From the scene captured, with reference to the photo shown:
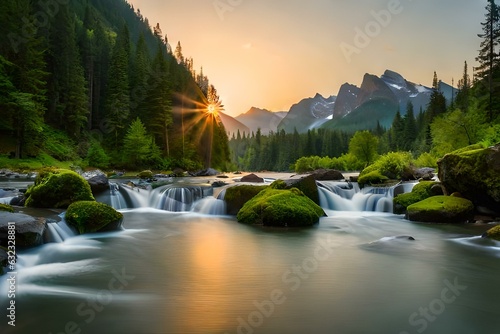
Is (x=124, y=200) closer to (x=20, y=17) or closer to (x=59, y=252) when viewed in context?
(x=59, y=252)

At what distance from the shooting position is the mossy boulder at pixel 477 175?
14.7m

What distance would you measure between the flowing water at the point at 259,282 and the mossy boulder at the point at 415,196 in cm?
443

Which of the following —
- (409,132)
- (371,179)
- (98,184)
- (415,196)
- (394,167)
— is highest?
(409,132)

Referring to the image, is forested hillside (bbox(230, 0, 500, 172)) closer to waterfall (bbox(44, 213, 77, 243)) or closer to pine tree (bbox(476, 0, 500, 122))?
pine tree (bbox(476, 0, 500, 122))

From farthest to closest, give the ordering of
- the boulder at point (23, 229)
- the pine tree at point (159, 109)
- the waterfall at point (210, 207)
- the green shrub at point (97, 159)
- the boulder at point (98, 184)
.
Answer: the pine tree at point (159, 109), the green shrub at point (97, 159), the boulder at point (98, 184), the waterfall at point (210, 207), the boulder at point (23, 229)

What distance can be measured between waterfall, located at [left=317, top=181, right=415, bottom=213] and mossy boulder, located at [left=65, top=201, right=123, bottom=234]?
1165cm

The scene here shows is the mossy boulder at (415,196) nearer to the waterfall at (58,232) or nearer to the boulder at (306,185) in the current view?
the boulder at (306,185)

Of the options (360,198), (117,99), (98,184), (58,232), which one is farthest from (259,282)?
(117,99)

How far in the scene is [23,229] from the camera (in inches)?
371

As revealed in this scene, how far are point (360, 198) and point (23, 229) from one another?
17.1 meters

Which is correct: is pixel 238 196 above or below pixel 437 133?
below

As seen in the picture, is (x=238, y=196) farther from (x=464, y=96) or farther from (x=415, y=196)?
(x=464, y=96)

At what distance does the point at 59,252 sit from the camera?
9672 mm

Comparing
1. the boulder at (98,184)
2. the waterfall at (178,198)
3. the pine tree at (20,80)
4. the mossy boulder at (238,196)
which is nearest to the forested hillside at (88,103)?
the pine tree at (20,80)
